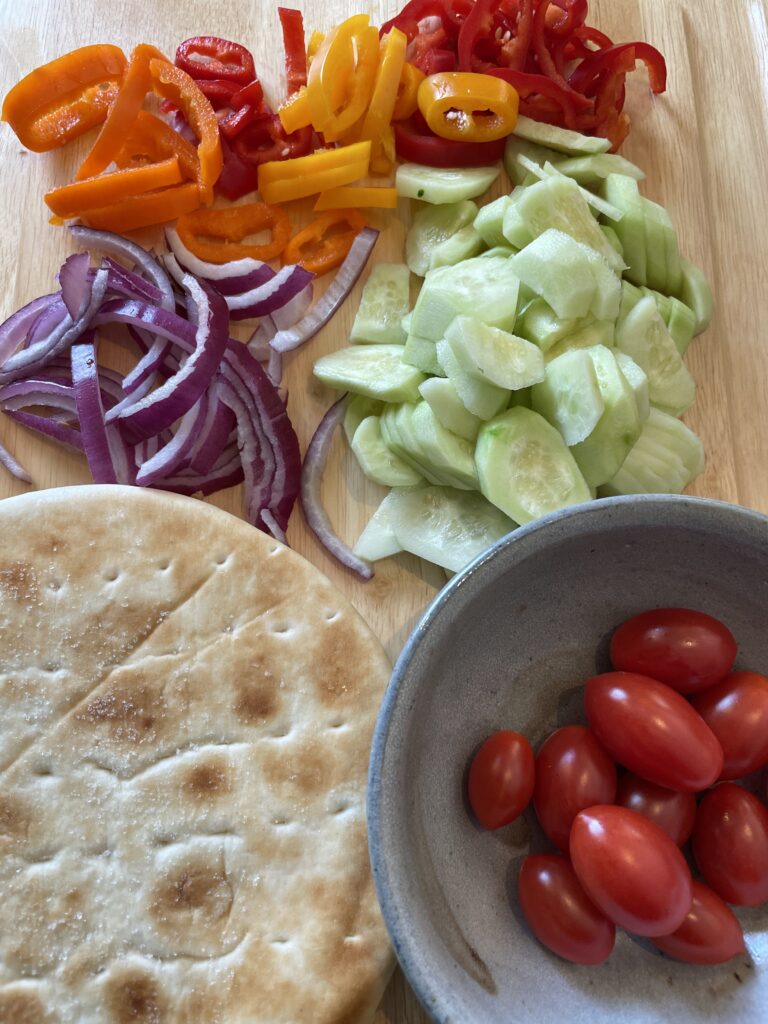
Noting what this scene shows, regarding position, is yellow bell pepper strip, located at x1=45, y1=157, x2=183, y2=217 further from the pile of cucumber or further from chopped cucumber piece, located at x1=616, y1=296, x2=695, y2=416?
chopped cucumber piece, located at x1=616, y1=296, x2=695, y2=416

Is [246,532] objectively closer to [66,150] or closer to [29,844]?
[29,844]

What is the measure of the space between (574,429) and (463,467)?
10.9 inches

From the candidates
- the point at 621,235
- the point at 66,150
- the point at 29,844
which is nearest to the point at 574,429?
the point at 621,235

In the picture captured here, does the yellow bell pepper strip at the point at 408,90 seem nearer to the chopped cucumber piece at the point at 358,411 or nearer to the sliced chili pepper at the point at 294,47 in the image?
the sliced chili pepper at the point at 294,47

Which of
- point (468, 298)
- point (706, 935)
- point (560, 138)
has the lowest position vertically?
point (706, 935)

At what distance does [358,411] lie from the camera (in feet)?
7.72

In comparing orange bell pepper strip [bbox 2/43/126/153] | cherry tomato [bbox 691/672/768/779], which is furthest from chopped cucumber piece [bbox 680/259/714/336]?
orange bell pepper strip [bbox 2/43/126/153]

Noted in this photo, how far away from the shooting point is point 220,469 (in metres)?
2.33

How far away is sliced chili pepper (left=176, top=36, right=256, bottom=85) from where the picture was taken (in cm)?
258

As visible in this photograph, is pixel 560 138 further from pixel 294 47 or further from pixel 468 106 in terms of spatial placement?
pixel 294 47

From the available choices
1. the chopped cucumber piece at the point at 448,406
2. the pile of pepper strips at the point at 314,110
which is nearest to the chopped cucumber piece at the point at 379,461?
the chopped cucumber piece at the point at 448,406

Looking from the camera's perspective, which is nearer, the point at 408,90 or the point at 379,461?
the point at 379,461

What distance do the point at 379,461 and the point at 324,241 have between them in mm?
707

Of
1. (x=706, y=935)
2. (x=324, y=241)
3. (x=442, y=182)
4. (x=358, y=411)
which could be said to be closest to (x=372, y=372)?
(x=358, y=411)
